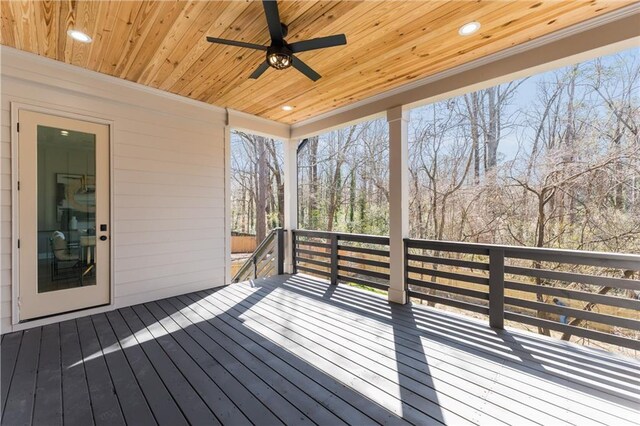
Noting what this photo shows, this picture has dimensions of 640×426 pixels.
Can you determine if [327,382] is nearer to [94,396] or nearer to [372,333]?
[372,333]

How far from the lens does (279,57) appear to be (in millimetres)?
2303

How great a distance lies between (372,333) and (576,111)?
14.7 feet

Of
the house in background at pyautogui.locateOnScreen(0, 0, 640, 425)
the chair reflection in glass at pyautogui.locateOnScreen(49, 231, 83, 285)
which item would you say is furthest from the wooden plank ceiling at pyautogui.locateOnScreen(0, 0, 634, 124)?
the chair reflection in glass at pyautogui.locateOnScreen(49, 231, 83, 285)

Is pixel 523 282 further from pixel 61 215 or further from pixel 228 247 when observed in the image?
pixel 61 215

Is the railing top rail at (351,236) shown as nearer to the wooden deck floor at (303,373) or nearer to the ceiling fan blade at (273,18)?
the wooden deck floor at (303,373)

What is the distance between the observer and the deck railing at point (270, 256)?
211 inches

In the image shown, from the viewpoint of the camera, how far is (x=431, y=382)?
201 centimetres

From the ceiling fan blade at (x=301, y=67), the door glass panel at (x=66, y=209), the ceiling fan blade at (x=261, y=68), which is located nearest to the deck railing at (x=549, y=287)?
the ceiling fan blade at (x=301, y=67)

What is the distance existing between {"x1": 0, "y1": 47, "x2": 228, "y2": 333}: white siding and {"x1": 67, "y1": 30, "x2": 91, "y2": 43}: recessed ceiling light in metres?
0.72

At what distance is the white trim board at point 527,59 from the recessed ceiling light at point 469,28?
57 centimetres

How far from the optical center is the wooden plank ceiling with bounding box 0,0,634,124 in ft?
7.09

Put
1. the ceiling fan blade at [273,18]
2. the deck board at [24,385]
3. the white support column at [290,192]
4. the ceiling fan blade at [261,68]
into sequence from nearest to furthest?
the deck board at [24,385] → the ceiling fan blade at [273,18] → the ceiling fan blade at [261,68] → the white support column at [290,192]

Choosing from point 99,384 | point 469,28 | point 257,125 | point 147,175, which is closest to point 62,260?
point 147,175

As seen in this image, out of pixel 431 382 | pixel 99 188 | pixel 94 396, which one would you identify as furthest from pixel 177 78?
pixel 431 382
